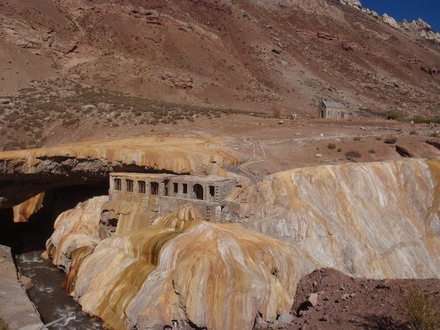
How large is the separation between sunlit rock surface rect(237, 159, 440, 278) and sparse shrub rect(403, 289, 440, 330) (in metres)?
4.96

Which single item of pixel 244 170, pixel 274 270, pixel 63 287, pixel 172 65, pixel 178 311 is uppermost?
pixel 172 65

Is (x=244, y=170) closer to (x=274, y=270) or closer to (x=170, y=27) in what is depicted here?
(x=274, y=270)

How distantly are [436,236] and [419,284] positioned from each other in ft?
20.6

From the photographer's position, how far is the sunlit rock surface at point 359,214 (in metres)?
16.0

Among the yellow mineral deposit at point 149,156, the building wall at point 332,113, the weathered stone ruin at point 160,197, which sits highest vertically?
the building wall at point 332,113

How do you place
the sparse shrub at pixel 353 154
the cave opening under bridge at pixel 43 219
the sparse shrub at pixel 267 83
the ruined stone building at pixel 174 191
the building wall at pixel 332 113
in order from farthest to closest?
the sparse shrub at pixel 267 83 → the building wall at pixel 332 113 → the cave opening under bridge at pixel 43 219 → the sparse shrub at pixel 353 154 → the ruined stone building at pixel 174 191

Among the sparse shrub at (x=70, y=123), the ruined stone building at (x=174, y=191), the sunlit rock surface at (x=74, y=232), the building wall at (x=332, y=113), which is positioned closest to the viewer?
the ruined stone building at (x=174, y=191)

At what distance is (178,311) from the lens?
1302 cm

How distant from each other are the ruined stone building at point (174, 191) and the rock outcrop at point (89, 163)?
0.89m

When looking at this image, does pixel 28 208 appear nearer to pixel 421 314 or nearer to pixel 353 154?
pixel 353 154

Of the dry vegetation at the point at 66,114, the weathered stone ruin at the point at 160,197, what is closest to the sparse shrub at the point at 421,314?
the weathered stone ruin at the point at 160,197

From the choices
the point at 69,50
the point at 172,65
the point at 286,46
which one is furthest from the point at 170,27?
the point at 286,46

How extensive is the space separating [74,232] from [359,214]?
15.3m

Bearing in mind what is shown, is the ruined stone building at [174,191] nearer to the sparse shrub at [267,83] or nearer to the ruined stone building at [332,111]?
the ruined stone building at [332,111]
